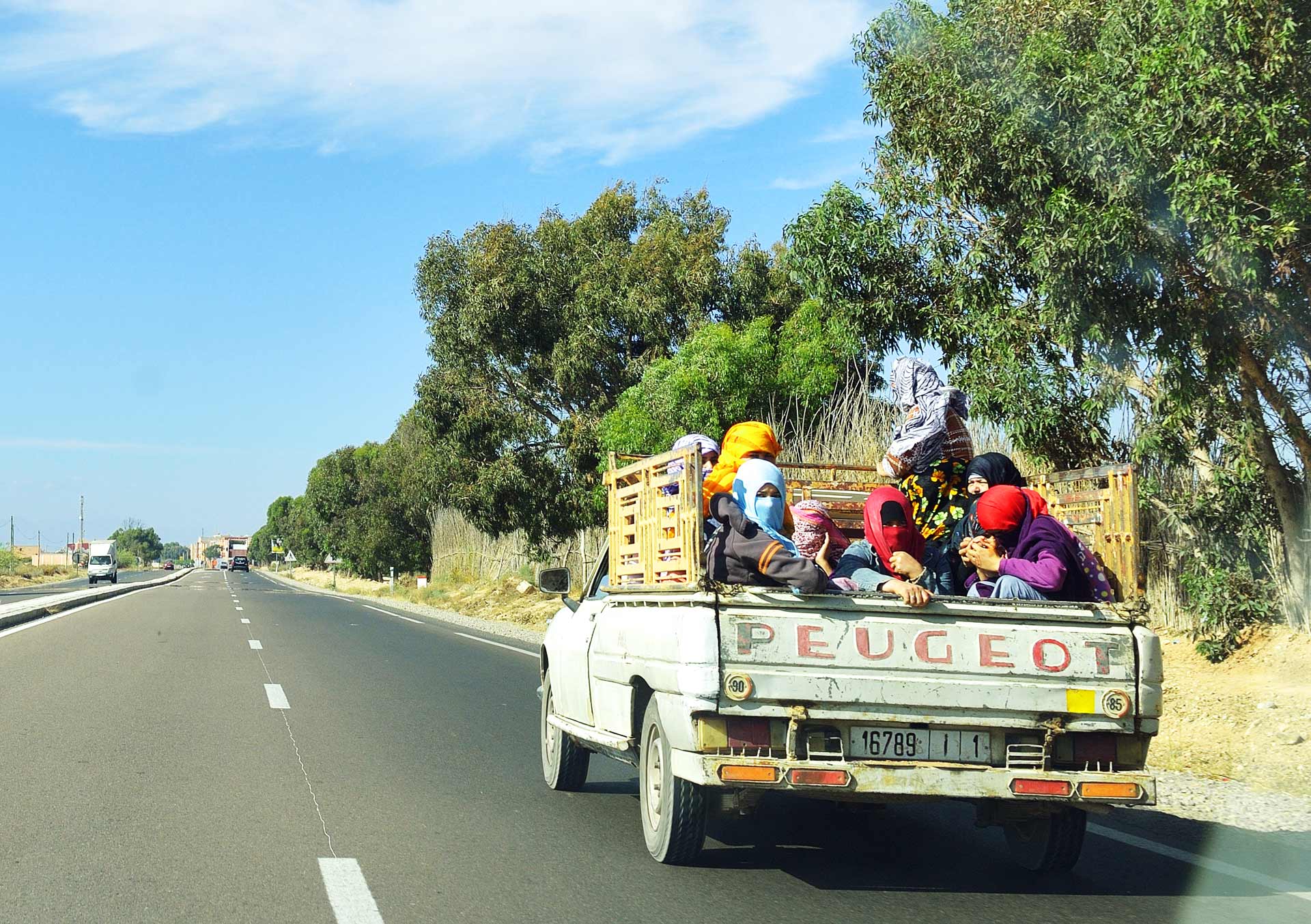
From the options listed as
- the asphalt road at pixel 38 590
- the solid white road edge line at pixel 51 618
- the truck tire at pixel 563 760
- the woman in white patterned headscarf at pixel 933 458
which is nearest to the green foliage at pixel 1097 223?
the woman in white patterned headscarf at pixel 933 458

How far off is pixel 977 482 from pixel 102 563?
3318 inches

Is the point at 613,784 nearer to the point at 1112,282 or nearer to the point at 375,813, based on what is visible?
the point at 375,813

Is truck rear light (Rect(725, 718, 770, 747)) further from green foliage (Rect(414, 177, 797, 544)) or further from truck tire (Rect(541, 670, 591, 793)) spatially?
green foliage (Rect(414, 177, 797, 544))

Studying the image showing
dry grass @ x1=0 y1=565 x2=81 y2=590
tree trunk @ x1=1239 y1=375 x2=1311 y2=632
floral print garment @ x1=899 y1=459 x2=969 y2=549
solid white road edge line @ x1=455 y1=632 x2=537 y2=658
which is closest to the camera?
floral print garment @ x1=899 y1=459 x2=969 y2=549

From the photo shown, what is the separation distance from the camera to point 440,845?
657 cm

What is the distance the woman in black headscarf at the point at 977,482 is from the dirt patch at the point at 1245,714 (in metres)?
3.41

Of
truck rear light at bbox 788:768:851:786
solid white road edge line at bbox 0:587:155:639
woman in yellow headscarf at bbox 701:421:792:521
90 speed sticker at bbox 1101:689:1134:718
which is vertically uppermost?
woman in yellow headscarf at bbox 701:421:792:521

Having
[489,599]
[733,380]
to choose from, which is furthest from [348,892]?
[489,599]

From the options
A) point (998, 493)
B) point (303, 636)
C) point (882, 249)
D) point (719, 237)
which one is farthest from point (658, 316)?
point (998, 493)

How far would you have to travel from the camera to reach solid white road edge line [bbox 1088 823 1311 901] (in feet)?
19.4

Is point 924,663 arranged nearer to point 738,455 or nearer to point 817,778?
point 817,778

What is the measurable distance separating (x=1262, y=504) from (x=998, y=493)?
7.37 meters

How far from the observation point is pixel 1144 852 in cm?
671

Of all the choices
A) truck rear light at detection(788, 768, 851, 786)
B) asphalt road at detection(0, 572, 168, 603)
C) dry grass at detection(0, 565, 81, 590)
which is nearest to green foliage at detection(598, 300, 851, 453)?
truck rear light at detection(788, 768, 851, 786)
